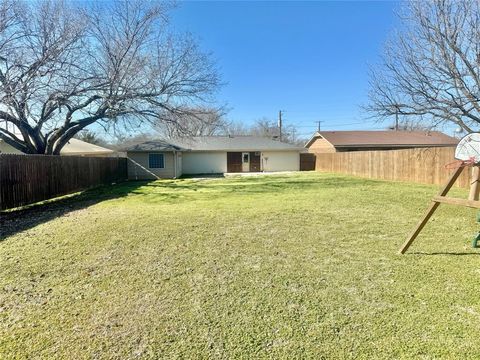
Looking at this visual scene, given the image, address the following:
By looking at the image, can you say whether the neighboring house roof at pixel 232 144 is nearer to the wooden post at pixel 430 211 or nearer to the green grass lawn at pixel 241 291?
the green grass lawn at pixel 241 291

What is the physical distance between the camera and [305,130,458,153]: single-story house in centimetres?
3105

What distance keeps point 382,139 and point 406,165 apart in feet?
57.5

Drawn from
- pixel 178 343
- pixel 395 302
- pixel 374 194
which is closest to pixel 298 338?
pixel 178 343

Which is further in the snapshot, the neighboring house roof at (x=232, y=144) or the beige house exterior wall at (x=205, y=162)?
the beige house exterior wall at (x=205, y=162)

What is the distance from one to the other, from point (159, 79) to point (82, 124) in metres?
4.94

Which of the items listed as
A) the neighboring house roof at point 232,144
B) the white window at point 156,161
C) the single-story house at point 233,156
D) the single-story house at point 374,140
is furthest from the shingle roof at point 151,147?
the single-story house at point 374,140

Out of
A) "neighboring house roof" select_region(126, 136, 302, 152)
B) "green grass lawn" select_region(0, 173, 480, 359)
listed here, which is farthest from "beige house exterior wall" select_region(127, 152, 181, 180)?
"green grass lawn" select_region(0, 173, 480, 359)

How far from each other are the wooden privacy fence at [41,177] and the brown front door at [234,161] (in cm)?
1409

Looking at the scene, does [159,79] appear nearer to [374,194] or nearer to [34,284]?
[374,194]

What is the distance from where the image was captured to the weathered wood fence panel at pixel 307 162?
102 ft

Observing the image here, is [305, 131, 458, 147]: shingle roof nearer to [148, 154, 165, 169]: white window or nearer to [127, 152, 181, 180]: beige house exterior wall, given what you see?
[127, 152, 181, 180]: beige house exterior wall

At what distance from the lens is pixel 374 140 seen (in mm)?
31797

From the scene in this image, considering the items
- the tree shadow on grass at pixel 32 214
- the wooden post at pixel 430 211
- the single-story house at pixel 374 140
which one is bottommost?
the tree shadow on grass at pixel 32 214

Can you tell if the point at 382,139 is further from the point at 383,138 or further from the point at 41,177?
the point at 41,177
